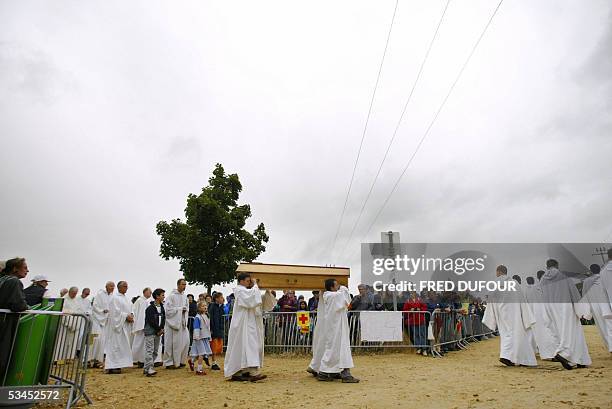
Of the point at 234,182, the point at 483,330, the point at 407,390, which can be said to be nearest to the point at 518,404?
the point at 407,390

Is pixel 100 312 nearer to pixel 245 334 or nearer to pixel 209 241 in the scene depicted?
pixel 245 334

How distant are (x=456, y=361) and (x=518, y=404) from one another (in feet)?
20.2

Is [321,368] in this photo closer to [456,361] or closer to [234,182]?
[456,361]

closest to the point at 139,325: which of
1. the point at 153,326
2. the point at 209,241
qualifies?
the point at 153,326

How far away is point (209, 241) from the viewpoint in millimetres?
28031

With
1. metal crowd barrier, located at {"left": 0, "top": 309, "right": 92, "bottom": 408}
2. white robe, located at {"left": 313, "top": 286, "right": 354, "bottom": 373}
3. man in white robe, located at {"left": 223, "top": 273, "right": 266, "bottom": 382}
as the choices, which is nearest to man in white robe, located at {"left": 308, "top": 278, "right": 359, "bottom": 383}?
white robe, located at {"left": 313, "top": 286, "right": 354, "bottom": 373}

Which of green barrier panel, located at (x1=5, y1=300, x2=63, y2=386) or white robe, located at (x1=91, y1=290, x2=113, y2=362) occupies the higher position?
white robe, located at (x1=91, y1=290, x2=113, y2=362)

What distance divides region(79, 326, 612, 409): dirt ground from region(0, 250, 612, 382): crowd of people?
37cm

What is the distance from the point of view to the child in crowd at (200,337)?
410 inches

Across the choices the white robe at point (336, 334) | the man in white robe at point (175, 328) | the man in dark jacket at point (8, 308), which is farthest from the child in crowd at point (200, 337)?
the man in dark jacket at point (8, 308)

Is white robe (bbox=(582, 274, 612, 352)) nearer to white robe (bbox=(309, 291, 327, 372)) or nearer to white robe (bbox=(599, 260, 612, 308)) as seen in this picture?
white robe (bbox=(599, 260, 612, 308))

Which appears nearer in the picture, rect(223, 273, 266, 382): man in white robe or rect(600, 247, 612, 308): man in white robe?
A: rect(223, 273, 266, 382): man in white robe

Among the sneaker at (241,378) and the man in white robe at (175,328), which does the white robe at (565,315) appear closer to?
the sneaker at (241,378)

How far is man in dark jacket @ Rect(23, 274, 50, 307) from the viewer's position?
9.71 m
